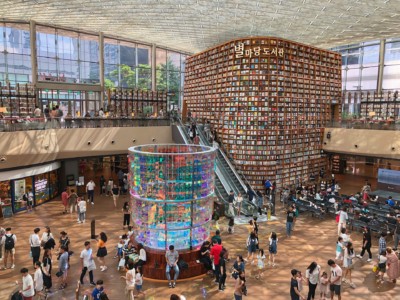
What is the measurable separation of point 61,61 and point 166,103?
8241mm

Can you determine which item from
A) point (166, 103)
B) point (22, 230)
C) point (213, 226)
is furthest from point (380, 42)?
point (22, 230)

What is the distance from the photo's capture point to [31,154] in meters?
14.8

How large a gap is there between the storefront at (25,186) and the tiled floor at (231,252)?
59 centimetres

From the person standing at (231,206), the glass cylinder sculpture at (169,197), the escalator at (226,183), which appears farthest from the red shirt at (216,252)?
the escalator at (226,183)

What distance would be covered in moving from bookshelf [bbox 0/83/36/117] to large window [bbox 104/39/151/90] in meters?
6.04

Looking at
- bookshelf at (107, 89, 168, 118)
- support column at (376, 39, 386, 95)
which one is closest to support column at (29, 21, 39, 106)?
bookshelf at (107, 89, 168, 118)

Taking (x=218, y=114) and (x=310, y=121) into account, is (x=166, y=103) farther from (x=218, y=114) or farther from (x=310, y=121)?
(x=310, y=121)

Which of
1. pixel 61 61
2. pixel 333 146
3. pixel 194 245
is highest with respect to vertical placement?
pixel 61 61

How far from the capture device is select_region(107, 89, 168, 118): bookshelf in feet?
80.5

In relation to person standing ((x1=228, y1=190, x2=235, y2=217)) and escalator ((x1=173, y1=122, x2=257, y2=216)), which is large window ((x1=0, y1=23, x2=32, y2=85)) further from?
person standing ((x1=228, y1=190, x2=235, y2=217))

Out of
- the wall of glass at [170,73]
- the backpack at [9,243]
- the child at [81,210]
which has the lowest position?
the child at [81,210]

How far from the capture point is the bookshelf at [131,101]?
966 inches

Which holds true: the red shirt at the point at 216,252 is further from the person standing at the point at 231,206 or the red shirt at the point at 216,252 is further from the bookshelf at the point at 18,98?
the bookshelf at the point at 18,98

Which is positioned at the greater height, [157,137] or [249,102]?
[249,102]
